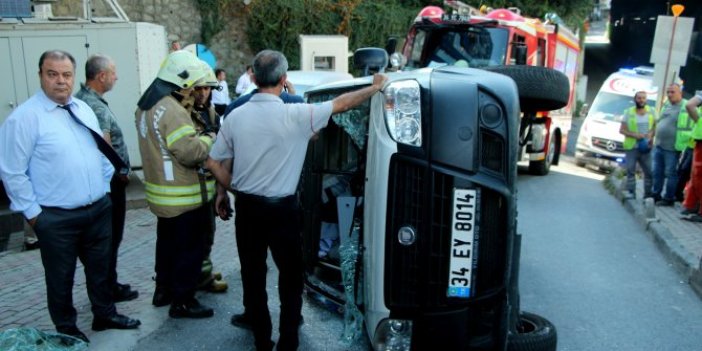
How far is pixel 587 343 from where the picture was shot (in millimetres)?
4621

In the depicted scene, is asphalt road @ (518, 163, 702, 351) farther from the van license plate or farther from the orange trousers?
the van license plate

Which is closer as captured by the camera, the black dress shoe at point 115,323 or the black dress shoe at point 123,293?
the black dress shoe at point 115,323

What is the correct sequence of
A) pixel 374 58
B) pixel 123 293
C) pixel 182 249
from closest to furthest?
pixel 182 249 < pixel 374 58 < pixel 123 293

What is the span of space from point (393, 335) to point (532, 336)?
3.30 ft

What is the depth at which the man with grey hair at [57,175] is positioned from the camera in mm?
3608

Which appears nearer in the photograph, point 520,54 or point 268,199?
point 268,199

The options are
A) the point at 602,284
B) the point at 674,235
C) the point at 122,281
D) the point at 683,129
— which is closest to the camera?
the point at 122,281

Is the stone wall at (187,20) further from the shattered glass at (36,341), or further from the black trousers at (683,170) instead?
the shattered glass at (36,341)

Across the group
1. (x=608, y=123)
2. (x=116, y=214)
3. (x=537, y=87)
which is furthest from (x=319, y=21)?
(x=537, y=87)

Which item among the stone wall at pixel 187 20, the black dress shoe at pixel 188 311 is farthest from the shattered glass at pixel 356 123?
the stone wall at pixel 187 20

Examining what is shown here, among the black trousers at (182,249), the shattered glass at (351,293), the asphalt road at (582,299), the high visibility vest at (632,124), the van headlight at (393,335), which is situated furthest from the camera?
the high visibility vest at (632,124)

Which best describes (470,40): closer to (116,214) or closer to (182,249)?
(116,214)

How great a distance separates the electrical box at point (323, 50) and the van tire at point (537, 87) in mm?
10878

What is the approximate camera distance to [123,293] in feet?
16.0
